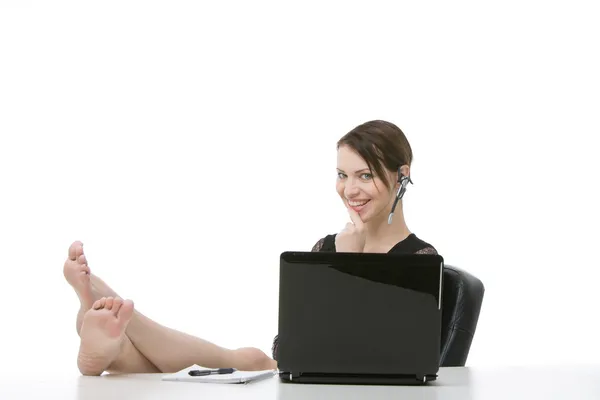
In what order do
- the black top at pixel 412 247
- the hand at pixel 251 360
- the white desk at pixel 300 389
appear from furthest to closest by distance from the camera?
the black top at pixel 412 247
the hand at pixel 251 360
the white desk at pixel 300 389

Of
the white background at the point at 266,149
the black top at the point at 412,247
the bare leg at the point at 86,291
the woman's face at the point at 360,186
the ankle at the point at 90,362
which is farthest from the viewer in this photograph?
the white background at the point at 266,149

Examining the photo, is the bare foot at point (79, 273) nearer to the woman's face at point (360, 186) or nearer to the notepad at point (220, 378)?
the notepad at point (220, 378)

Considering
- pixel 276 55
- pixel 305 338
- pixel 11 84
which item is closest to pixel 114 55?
pixel 11 84

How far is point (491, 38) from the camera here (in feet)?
16.5

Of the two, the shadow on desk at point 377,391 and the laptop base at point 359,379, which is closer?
the shadow on desk at point 377,391

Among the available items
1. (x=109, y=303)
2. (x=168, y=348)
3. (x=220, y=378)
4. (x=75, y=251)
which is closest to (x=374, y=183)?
(x=168, y=348)

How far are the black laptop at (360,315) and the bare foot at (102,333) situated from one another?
47 centimetres

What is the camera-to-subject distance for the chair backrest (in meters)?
2.57

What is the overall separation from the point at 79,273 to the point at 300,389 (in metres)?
0.92

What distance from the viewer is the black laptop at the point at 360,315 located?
176 centimetres

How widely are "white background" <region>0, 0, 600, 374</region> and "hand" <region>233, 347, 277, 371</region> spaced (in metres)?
2.43

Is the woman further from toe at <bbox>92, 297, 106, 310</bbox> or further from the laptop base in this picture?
the laptop base

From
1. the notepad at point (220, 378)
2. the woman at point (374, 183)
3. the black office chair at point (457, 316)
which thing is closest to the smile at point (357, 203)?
the woman at point (374, 183)

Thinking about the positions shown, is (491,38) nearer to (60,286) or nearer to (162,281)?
(162,281)
